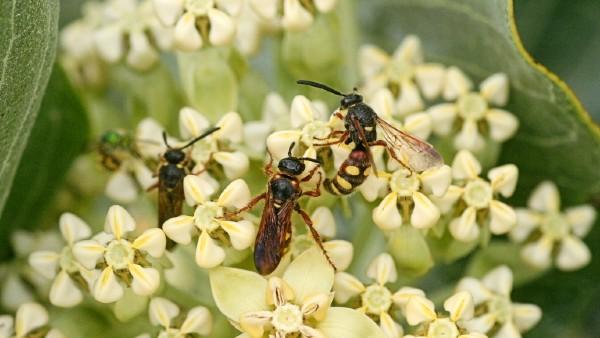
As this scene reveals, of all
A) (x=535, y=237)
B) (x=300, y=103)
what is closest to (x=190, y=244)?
(x=300, y=103)

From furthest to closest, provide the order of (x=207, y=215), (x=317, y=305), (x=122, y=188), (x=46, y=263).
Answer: (x=122, y=188), (x=46, y=263), (x=207, y=215), (x=317, y=305)

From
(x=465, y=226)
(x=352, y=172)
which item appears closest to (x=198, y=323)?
(x=352, y=172)

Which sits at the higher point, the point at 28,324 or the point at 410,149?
the point at 410,149

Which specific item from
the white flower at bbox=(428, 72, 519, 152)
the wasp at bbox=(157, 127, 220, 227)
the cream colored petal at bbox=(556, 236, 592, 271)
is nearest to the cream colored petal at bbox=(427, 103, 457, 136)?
the white flower at bbox=(428, 72, 519, 152)

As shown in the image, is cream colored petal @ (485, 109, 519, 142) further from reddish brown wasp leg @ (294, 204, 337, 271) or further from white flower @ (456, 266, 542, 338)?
reddish brown wasp leg @ (294, 204, 337, 271)

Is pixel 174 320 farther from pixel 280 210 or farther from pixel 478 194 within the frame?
pixel 478 194

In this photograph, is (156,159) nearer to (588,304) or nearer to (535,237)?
(535,237)

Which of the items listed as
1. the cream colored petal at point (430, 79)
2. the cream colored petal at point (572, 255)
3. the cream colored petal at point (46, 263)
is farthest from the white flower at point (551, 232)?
the cream colored petal at point (46, 263)
